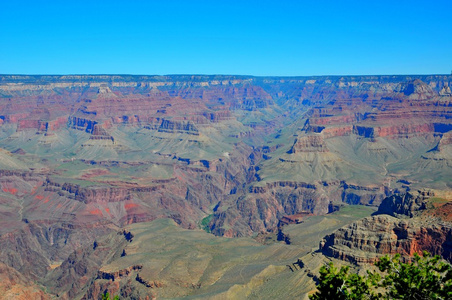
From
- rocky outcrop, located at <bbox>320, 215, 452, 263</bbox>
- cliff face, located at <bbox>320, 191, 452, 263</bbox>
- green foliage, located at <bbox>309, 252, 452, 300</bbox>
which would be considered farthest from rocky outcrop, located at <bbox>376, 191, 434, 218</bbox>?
green foliage, located at <bbox>309, 252, 452, 300</bbox>

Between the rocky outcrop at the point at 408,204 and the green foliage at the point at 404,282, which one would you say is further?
the rocky outcrop at the point at 408,204

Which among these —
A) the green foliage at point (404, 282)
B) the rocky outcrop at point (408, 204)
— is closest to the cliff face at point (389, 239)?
the rocky outcrop at point (408, 204)

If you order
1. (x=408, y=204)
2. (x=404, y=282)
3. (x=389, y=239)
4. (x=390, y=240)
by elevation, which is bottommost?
(x=390, y=240)

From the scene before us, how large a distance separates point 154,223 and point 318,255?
64417 mm

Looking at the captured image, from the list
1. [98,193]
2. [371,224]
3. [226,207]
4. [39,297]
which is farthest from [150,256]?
[226,207]

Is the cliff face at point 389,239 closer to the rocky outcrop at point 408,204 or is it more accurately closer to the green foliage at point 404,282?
the rocky outcrop at point 408,204

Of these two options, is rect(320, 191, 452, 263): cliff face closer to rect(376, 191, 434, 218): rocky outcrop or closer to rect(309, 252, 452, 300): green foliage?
rect(376, 191, 434, 218): rocky outcrop

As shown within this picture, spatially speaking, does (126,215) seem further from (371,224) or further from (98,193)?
(371,224)

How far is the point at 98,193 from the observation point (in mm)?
176125

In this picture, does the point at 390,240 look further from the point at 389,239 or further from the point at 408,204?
the point at 408,204

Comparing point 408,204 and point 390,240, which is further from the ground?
point 408,204

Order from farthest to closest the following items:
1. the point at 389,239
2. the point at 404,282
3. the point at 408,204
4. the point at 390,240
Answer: the point at 408,204 → the point at 389,239 → the point at 390,240 → the point at 404,282

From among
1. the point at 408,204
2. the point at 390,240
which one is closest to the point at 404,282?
the point at 390,240

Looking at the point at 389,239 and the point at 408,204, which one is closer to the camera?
the point at 389,239
